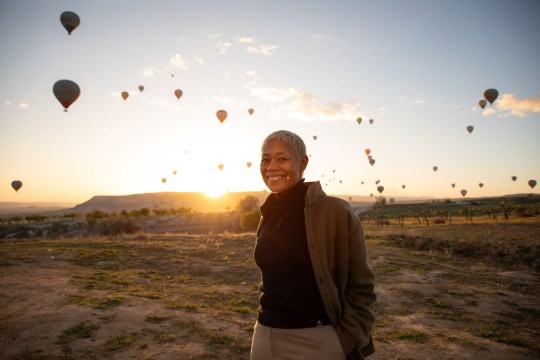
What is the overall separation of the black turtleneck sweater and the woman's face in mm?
103

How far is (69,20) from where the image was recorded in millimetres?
29016

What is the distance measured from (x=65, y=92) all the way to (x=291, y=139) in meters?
29.1

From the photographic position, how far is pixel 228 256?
19.0m

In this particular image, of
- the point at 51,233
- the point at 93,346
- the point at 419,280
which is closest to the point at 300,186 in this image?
the point at 93,346

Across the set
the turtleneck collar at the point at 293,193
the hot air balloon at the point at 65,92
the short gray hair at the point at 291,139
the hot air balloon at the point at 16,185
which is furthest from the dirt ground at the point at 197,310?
the hot air balloon at the point at 16,185

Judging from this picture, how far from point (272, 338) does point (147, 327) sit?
593 cm

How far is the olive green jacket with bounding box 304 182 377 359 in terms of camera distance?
2639 millimetres

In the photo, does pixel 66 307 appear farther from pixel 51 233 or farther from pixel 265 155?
pixel 51 233

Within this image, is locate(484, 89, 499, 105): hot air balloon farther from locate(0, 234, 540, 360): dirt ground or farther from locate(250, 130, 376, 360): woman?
locate(250, 130, 376, 360): woman

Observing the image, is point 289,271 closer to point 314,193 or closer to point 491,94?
point 314,193

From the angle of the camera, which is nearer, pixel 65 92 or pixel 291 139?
pixel 291 139

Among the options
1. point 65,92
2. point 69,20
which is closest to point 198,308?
point 65,92

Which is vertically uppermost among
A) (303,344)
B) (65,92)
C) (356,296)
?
(65,92)

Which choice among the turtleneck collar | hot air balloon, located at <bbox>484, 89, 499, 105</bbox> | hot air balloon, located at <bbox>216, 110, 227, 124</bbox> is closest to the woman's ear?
the turtleneck collar
